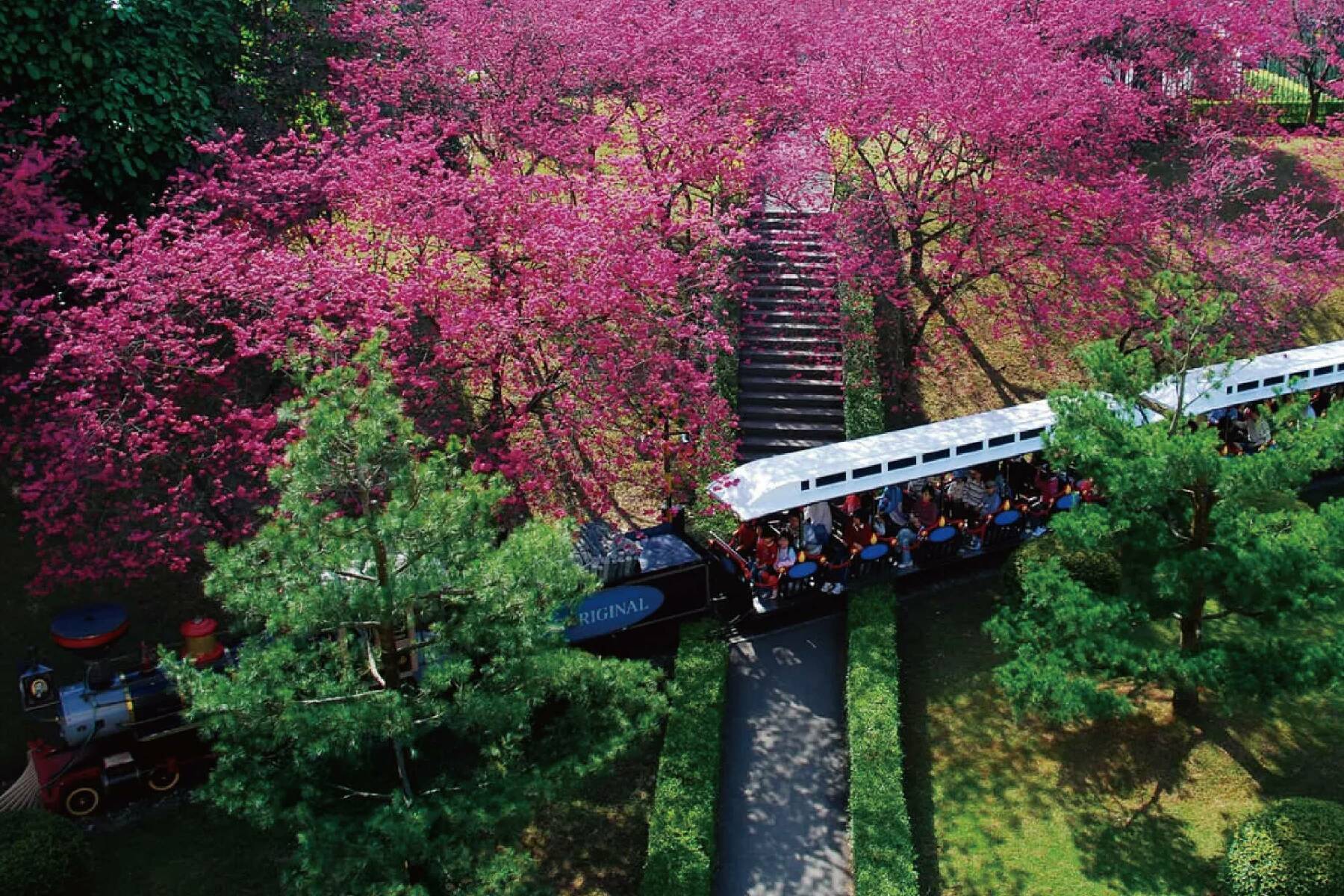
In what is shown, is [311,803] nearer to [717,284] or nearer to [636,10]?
[717,284]

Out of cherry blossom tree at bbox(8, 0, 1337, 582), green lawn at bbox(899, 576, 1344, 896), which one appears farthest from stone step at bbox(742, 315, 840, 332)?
green lawn at bbox(899, 576, 1344, 896)

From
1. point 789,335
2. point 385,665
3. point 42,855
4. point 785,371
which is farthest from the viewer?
point 789,335

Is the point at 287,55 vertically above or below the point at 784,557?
above

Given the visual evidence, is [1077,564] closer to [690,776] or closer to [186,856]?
[690,776]

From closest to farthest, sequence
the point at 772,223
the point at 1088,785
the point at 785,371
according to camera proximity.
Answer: the point at 1088,785
the point at 785,371
the point at 772,223

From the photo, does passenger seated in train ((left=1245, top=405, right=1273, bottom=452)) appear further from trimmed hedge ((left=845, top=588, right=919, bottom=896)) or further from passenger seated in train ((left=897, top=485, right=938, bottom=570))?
trimmed hedge ((left=845, top=588, right=919, bottom=896))

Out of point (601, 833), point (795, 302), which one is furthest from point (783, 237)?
point (601, 833)
